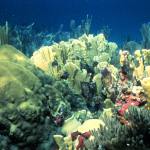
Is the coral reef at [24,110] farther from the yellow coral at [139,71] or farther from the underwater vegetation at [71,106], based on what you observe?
the yellow coral at [139,71]

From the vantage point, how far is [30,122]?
461cm

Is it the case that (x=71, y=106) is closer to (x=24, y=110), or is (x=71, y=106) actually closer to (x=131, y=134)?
(x=24, y=110)

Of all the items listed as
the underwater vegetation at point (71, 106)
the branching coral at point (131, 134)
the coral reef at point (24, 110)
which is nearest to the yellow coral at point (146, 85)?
the underwater vegetation at point (71, 106)

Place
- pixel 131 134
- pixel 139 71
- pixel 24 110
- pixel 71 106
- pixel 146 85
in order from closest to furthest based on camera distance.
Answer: pixel 131 134
pixel 146 85
pixel 24 110
pixel 139 71
pixel 71 106

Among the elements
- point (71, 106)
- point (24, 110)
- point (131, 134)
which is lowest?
point (131, 134)

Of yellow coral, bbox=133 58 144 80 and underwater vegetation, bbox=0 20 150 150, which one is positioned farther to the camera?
yellow coral, bbox=133 58 144 80

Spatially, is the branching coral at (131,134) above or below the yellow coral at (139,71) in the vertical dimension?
below

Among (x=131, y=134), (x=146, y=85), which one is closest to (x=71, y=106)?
(x=146, y=85)

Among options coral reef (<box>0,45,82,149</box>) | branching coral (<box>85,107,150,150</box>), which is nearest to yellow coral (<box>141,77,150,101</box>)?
branching coral (<box>85,107,150,150</box>)

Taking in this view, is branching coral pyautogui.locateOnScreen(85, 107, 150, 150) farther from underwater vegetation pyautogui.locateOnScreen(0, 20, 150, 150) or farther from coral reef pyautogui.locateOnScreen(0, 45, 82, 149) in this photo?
coral reef pyautogui.locateOnScreen(0, 45, 82, 149)

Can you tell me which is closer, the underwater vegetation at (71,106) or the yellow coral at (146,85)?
the underwater vegetation at (71,106)

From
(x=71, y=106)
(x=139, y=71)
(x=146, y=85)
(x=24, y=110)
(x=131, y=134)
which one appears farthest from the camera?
(x=71, y=106)

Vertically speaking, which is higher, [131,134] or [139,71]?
[139,71]

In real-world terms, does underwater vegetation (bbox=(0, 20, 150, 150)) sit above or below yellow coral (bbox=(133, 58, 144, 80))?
below
